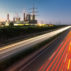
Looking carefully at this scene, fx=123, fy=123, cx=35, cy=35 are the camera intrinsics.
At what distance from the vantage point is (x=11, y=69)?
983 cm

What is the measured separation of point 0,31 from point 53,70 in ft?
65.5

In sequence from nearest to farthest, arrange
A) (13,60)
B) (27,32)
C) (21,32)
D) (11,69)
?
(11,69), (13,60), (21,32), (27,32)

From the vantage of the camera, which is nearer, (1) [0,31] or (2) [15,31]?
(1) [0,31]

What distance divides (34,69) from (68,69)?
265 centimetres

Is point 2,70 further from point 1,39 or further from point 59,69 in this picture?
point 1,39

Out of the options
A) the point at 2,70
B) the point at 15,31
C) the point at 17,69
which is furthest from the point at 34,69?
the point at 15,31

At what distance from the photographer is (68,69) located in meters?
9.57

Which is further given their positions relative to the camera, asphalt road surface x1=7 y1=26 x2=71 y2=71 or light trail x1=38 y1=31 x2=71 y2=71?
asphalt road surface x1=7 y1=26 x2=71 y2=71

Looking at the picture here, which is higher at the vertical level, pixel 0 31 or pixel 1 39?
pixel 0 31

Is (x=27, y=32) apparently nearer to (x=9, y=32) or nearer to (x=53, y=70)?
(x=9, y=32)

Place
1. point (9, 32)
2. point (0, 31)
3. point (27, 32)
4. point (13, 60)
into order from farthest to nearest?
point (27, 32) → point (9, 32) → point (0, 31) → point (13, 60)

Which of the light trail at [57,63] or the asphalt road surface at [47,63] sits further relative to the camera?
the asphalt road surface at [47,63]

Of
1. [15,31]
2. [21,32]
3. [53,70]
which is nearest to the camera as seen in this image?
[53,70]

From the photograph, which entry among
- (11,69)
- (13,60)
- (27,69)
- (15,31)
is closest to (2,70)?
(11,69)
